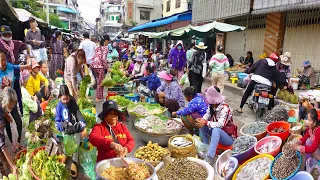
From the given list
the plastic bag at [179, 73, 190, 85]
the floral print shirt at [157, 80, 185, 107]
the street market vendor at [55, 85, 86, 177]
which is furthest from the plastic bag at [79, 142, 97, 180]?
the plastic bag at [179, 73, 190, 85]

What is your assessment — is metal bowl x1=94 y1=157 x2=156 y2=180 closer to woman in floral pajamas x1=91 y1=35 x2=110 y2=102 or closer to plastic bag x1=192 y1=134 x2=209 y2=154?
plastic bag x1=192 y1=134 x2=209 y2=154

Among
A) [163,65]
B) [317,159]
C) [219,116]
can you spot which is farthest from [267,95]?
[163,65]

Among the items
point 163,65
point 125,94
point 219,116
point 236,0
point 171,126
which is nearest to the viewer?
point 219,116

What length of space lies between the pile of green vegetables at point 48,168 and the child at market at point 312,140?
2.76 meters

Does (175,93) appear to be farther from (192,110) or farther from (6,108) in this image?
(6,108)

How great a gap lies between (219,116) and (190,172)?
1285 mm

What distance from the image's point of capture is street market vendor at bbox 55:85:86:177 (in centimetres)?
319

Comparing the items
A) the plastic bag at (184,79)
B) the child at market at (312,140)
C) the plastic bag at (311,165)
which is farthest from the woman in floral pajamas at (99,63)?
the plastic bag at (311,165)

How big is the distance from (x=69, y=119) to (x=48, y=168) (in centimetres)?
77

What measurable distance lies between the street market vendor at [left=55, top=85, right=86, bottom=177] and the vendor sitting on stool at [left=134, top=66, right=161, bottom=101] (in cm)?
353

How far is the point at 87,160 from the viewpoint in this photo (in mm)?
3311

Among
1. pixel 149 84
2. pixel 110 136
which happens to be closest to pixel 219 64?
pixel 149 84

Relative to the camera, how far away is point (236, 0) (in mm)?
11773

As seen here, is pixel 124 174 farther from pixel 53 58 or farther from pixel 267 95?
pixel 53 58
